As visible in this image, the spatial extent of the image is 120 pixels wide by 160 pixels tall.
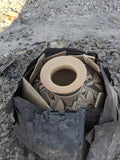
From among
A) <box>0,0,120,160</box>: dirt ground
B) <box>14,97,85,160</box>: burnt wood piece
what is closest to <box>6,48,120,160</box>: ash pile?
<box>14,97,85,160</box>: burnt wood piece

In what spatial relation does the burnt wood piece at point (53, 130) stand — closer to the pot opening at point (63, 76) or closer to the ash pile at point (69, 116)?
the ash pile at point (69, 116)

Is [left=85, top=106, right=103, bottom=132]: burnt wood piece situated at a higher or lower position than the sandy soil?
lower

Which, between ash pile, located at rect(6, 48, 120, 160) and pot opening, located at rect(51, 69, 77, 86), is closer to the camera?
ash pile, located at rect(6, 48, 120, 160)

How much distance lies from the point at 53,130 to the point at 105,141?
62cm

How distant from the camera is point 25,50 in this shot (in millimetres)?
4098

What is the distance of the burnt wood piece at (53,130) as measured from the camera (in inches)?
69.7

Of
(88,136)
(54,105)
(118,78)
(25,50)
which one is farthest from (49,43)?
(88,136)

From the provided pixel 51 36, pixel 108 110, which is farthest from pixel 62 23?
pixel 108 110

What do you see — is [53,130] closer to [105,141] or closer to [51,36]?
[105,141]

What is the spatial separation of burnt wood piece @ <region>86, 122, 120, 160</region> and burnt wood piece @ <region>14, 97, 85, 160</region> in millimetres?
182

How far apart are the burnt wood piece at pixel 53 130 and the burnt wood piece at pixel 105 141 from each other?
18 centimetres

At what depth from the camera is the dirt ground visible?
9.52ft

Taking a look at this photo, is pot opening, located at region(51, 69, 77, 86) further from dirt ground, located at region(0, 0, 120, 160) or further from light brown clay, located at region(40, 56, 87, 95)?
dirt ground, located at region(0, 0, 120, 160)

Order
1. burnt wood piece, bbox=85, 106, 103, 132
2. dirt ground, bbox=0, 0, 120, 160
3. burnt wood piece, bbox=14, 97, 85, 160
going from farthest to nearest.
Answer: dirt ground, bbox=0, 0, 120, 160 < burnt wood piece, bbox=85, 106, 103, 132 < burnt wood piece, bbox=14, 97, 85, 160
